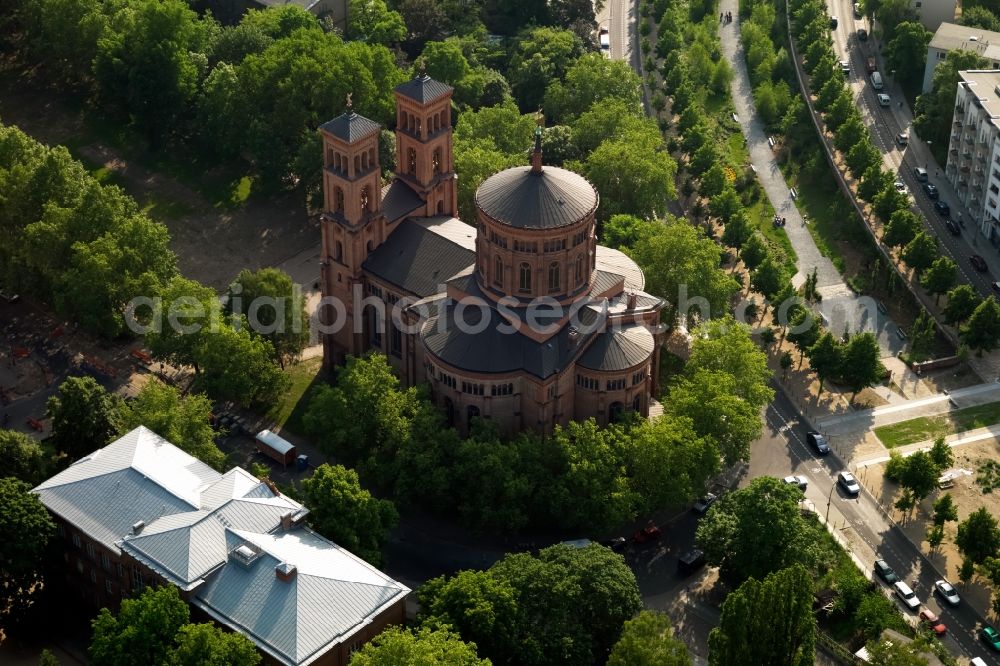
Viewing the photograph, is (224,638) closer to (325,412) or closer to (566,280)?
(325,412)

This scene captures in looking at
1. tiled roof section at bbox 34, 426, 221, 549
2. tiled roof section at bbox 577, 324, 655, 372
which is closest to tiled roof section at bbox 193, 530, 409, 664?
tiled roof section at bbox 34, 426, 221, 549

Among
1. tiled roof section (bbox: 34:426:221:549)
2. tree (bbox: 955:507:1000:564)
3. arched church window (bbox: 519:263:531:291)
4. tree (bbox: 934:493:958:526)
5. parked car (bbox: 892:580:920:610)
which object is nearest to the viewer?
tiled roof section (bbox: 34:426:221:549)

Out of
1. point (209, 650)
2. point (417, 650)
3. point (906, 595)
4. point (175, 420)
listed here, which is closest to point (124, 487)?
point (175, 420)

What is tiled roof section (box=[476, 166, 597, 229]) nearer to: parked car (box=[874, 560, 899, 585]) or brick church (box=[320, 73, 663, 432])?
brick church (box=[320, 73, 663, 432])

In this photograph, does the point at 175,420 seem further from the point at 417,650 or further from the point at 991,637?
the point at 991,637

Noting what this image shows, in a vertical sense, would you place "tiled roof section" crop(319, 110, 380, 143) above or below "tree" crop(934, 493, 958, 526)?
above
